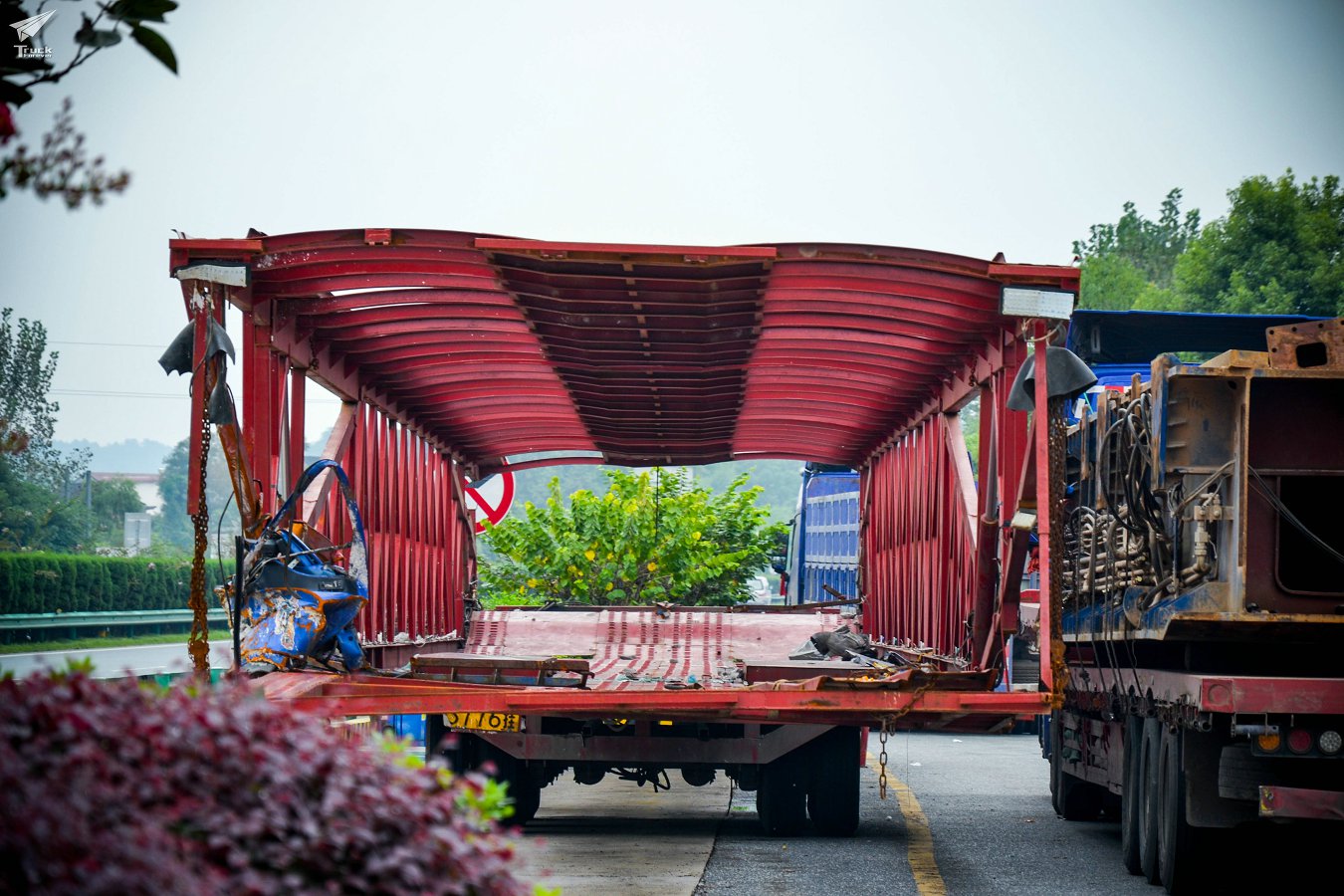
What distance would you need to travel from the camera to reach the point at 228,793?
3273 mm

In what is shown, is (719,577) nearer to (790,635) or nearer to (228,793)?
(790,635)

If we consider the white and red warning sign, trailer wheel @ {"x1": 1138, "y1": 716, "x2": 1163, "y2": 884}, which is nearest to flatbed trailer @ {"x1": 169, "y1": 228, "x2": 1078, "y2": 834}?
trailer wheel @ {"x1": 1138, "y1": 716, "x2": 1163, "y2": 884}

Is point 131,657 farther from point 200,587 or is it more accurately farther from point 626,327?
point 200,587

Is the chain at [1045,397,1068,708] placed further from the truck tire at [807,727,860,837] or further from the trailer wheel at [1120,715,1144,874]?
the truck tire at [807,727,860,837]

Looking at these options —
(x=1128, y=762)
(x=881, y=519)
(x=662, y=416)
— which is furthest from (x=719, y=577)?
(x=1128, y=762)

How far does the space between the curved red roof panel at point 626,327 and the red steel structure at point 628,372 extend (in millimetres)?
22

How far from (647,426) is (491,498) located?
3593 mm

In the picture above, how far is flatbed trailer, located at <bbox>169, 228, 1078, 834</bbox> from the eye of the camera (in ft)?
29.1

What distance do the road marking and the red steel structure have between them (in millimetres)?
1169

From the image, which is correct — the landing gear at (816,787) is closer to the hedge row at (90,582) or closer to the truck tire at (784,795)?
the truck tire at (784,795)

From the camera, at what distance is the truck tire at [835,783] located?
435 inches

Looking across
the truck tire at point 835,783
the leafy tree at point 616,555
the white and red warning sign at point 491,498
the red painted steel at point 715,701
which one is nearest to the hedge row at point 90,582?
the leafy tree at point 616,555

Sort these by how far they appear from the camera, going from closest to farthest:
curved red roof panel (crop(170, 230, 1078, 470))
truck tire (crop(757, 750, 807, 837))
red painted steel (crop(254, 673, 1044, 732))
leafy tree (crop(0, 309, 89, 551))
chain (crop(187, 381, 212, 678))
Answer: chain (crop(187, 381, 212, 678)), red painted steel (crop(254, 673, 1044, 732)), curved red roof panel (crop(170, 230, 1078, 470)), truck tire (crop(757, 750, 807, 837)), leafy tree (crop(0, 309, 89, 551))

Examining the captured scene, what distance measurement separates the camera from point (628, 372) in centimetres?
1273
